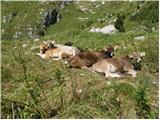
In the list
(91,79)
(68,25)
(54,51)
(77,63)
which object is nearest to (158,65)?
(77,63)

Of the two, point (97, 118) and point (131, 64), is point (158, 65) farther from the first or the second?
point (97, 118)

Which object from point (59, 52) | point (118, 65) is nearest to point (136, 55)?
point (118, 65)

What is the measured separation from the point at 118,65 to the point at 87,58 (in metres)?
1.14

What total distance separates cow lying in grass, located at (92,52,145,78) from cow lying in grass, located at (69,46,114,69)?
398mm

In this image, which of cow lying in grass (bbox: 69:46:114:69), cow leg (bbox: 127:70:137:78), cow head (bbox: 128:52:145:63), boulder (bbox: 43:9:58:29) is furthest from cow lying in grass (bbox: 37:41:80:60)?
boulder (bbox: 43:9:58:29)

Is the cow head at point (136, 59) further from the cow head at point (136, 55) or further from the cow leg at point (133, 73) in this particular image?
the cow leg at point (133, 73)

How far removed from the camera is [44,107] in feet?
25.2

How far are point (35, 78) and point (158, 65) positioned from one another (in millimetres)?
4731

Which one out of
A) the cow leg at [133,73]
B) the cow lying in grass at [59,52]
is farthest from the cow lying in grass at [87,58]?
the cow leg at [133,73]

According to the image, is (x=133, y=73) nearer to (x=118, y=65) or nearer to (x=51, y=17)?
(x=118, y=65)

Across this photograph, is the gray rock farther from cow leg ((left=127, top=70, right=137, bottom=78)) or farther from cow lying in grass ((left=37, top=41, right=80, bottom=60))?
cow leg ((left=127, top=70, right=137, bottom=78))

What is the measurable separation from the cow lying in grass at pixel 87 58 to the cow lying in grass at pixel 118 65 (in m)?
0.40

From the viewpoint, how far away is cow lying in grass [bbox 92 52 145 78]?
11023 mm

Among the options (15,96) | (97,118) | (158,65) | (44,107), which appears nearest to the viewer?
(97,118)
